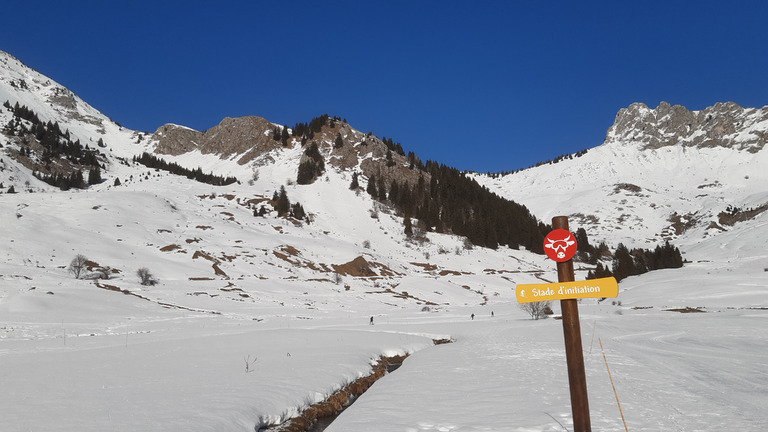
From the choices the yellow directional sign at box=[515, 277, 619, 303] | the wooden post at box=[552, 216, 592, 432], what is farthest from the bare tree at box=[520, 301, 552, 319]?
the yellow directional sign at box=[515, 277, 619, 303]

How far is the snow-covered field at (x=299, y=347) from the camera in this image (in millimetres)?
7777

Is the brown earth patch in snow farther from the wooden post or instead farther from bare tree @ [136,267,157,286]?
bare tree @ [136,267,157,286]

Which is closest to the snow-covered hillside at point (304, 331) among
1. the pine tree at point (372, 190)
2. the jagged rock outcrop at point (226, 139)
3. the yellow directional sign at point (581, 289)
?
the yellow directional sign at point (581, 289)

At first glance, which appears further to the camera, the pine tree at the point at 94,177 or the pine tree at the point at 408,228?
the pine tree at the point at 94,177

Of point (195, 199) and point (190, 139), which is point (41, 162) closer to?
point (195, 199)

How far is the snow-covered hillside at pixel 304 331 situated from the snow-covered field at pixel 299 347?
0.29ft

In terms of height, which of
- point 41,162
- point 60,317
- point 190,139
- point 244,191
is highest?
point 190,139

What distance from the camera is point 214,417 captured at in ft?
25.0

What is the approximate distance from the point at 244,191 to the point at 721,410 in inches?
4025

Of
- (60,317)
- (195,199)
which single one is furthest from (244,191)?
(60,317)

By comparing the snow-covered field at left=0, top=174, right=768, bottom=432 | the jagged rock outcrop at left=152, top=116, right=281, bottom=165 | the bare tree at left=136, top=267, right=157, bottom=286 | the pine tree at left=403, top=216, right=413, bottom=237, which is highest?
the jagged rock outcrop at left=152, top=116, right=281, bottom=165

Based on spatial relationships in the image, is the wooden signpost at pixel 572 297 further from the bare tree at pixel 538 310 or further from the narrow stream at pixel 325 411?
the bare tree at pixel 538 310

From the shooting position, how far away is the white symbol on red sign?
5.19 m

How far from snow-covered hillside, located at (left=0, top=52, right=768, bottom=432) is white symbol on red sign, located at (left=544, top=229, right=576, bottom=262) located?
10.9 feet
